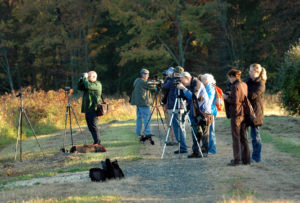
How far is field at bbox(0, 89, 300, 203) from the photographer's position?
717 cm

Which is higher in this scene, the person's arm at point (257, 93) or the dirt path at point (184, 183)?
the person's arm at point (257, 93)

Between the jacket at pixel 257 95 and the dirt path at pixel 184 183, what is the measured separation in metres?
0.99

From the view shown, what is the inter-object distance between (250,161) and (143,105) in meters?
5.11

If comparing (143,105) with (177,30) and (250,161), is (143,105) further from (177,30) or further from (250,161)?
(177,30)

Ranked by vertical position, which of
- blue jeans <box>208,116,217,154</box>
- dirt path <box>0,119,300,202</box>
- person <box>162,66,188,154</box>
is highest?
person <box>162,66,188,154</box>

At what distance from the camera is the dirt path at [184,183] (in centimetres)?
719

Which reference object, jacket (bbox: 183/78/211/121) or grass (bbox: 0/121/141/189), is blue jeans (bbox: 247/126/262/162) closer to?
jacket (bbox: 183/78/211/121)

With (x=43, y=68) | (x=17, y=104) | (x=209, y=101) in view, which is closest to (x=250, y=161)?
(x=209, y=101)

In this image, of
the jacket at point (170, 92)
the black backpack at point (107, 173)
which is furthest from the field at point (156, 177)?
the jacket at point (170, 92)

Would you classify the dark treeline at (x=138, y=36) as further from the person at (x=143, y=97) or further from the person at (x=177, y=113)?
the person at (x=177, y=113)

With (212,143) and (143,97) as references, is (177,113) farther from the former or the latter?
(143,97)

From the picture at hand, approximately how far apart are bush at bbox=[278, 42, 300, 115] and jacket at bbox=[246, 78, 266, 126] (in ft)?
29.7

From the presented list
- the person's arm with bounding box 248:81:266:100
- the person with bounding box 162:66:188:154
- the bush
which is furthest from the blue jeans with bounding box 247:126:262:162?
the bush

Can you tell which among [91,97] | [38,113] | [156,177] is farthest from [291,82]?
[38,113]
